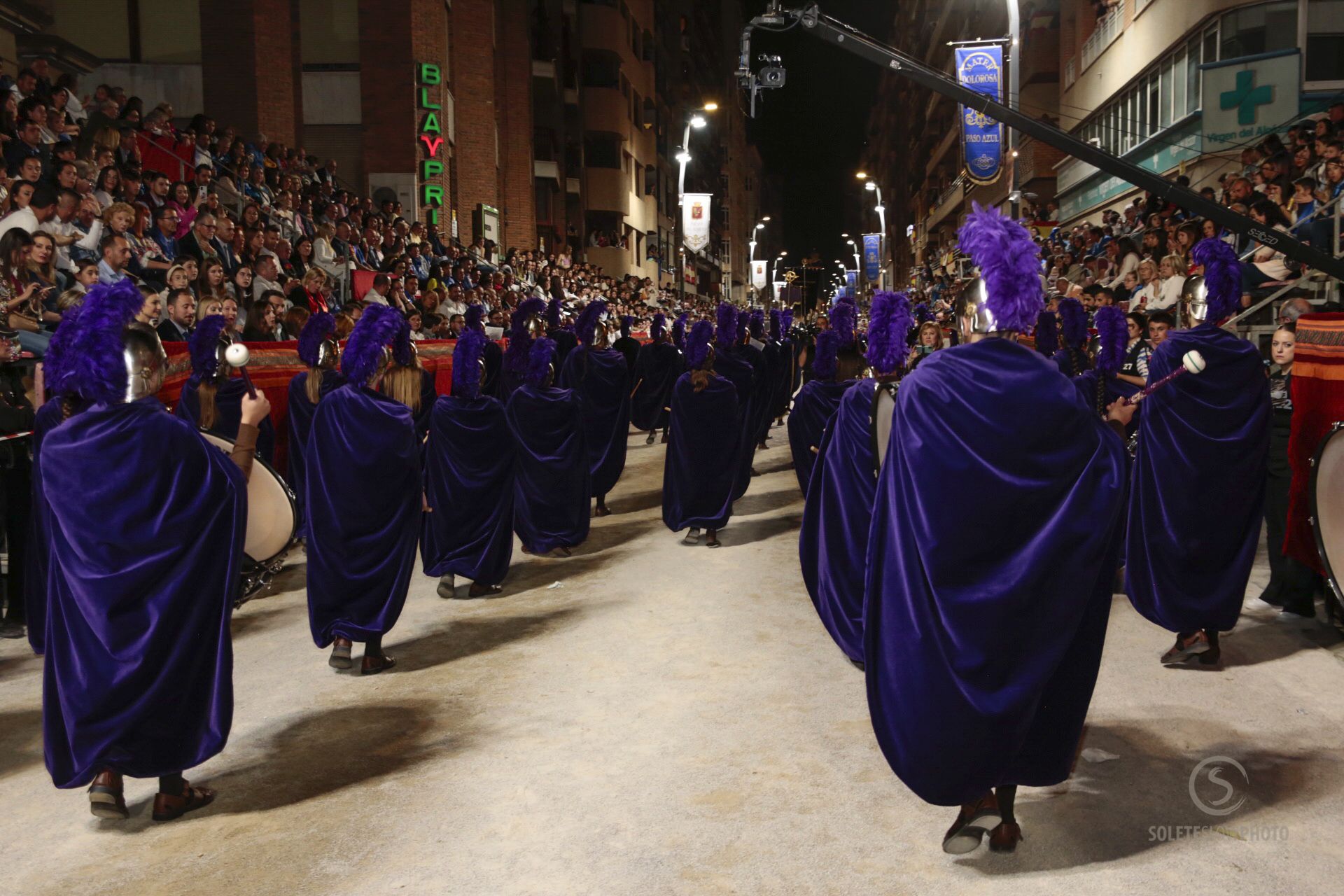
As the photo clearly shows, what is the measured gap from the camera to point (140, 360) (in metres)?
4.46

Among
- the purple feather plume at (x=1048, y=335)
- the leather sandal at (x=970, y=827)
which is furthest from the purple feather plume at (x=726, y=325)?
the leather sandal at (x=970, y=827)

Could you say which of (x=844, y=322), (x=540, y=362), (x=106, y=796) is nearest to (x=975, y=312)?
(x=106, y=796)

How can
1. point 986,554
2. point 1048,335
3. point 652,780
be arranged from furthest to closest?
point 1048,335 < point 652,780 < point 986,554

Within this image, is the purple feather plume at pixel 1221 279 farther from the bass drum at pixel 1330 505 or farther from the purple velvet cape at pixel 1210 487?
the bass drum at pixel 1330 505

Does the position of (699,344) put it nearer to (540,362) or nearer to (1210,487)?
(540,362)

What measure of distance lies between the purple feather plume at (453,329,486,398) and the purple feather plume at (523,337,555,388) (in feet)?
4.13

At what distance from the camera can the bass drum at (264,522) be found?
5.11m

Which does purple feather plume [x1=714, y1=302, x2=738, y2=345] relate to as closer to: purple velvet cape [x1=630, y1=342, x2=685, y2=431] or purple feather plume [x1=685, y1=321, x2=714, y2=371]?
purple feather plume [x1=685, y1=321, x2=714, y2=371]

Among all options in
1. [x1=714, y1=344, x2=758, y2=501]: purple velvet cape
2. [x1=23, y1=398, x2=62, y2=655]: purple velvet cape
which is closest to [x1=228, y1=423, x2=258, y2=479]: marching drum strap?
[x1=23, y1=398, x2=62, y2=655]: purple velvet cape

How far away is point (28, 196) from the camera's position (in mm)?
10195

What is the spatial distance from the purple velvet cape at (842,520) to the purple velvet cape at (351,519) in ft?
7.93

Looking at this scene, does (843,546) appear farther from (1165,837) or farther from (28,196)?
(28,196)

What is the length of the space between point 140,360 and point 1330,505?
18.3 feet

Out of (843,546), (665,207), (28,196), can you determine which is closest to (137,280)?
(28,196)
